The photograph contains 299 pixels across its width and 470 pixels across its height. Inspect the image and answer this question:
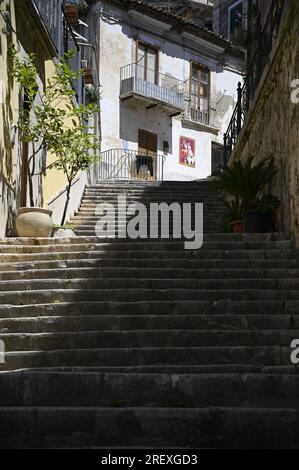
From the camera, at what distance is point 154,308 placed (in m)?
6.38

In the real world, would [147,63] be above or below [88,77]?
above

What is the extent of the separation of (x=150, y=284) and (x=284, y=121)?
12.0 feet

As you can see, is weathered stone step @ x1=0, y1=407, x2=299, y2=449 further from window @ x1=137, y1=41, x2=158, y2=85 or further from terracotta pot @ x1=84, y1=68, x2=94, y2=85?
window @ x1=137, y1=41, x2=158, y2=85

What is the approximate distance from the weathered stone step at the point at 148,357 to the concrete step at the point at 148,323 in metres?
0.52

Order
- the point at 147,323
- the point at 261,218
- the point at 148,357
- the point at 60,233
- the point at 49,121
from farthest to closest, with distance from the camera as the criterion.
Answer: the point at 49,121 → the point at 60,233 → the point at 261,218 → the point at 147,323 → the point at 148,357

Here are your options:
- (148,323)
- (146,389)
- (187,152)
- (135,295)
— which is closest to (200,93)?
(187,152)

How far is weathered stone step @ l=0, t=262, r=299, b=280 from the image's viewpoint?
290 inches

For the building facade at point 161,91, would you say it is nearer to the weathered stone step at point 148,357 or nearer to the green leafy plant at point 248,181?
the green leafy plant at point 248,181

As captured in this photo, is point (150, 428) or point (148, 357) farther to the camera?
point (148, 357)

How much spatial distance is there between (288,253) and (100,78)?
15.8 m

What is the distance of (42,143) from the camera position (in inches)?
409

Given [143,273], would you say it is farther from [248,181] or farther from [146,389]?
[248,181]

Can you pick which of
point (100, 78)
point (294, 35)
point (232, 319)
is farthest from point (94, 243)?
point (100, 78)
